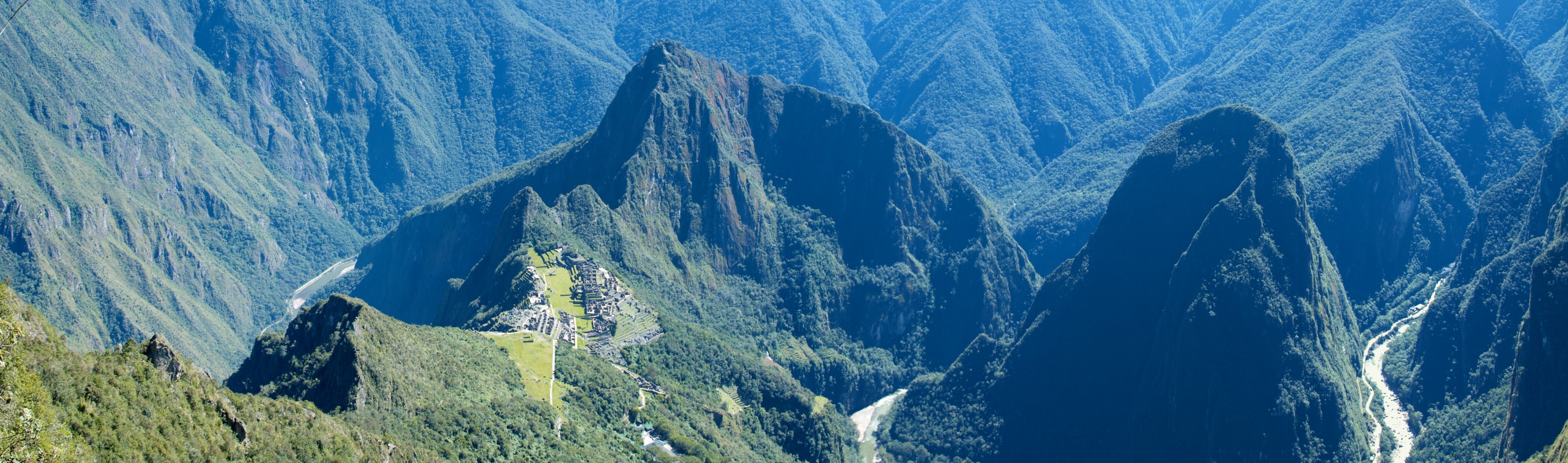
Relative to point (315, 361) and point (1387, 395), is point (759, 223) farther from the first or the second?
point (315, 361)

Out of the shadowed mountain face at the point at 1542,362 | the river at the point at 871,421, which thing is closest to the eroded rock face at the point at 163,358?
the river at the point at 871,421

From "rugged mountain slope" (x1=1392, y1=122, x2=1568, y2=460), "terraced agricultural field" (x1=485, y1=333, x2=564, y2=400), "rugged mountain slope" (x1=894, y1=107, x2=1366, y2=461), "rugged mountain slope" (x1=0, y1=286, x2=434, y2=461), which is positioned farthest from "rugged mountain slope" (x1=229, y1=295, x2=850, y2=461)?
"rugged mountain slope" (x1=1392, y1=122, x2=1568, y2=460)

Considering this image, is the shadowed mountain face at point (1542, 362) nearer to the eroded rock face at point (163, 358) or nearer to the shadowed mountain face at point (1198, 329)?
the shadowed mountain face at point (1198, 329)

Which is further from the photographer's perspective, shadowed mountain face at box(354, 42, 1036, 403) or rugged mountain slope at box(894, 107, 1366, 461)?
shadowed mountain face at box(354, 42, 1036, 403)

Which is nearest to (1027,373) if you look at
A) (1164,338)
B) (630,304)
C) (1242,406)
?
(1164,338)

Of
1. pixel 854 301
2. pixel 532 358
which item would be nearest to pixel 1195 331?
pixel 854 301

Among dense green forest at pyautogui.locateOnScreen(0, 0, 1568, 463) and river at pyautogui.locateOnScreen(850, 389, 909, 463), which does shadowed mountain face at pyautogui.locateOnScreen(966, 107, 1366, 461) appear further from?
river at pyautogui.locateOnScreen(850, 389, 909, 463)
